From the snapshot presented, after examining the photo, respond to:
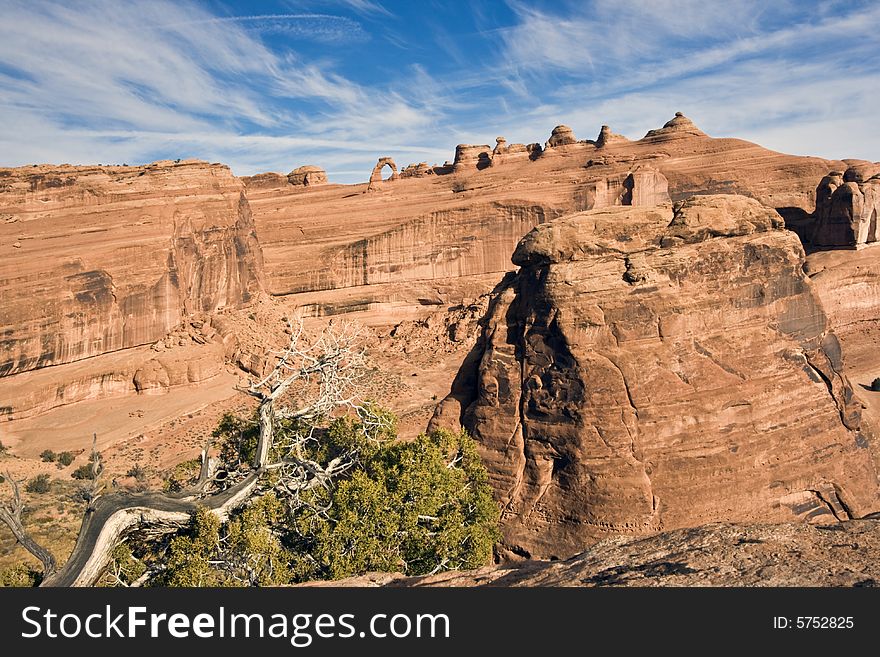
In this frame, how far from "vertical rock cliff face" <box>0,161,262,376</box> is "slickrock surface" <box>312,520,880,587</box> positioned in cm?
2899

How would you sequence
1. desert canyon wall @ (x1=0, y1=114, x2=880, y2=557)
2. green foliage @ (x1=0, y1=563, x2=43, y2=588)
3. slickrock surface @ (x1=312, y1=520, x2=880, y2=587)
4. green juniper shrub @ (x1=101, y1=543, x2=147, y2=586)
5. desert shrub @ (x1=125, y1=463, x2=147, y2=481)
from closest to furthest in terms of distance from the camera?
1. slickrock surface @ (x1=312, y1=520, x2=880, y2=587)
2. green juniper shrub @ (x1=101, y1=543, x2=147, y2=586)
3. green foliage @ (x1=0, y1=563, x2=43, y2=588)
4. desert canyon wall @ (x1=0, y1=114, x2=880, y2=557)
5. desert shrub @ (x1=125, y1=463, x2=147, y2=481)

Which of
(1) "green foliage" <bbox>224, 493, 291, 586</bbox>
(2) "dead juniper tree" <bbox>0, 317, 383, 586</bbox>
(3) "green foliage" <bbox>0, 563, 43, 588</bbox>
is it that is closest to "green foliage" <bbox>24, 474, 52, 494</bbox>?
(2) "dead juniper tree" <bbox>0, 317, 383, 586</bbox>

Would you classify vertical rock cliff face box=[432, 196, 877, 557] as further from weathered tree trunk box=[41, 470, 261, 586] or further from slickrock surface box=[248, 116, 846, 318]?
slickrock surface box=[248, 116, 846, 318]

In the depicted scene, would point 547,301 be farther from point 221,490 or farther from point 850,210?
point 850,210

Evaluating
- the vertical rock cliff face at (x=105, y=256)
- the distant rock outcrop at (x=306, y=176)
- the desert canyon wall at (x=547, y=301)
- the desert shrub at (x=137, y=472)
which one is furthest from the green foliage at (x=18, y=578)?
the distant rock outcrop at (x=306, y=176)

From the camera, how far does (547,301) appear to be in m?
18.4

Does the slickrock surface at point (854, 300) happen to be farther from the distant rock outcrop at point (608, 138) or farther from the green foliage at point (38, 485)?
the green foliage at point (38, 485)

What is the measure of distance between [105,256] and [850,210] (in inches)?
1717

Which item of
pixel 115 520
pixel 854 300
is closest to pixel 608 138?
pixel 854 300

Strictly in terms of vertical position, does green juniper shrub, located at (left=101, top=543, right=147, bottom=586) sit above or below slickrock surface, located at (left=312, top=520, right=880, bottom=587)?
below

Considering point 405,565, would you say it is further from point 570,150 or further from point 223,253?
point 570,150

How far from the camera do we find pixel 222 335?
4012cm

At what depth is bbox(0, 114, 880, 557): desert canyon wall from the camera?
57.6 ft

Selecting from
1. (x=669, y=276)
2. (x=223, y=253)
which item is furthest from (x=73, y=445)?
(x=669, y=276)
